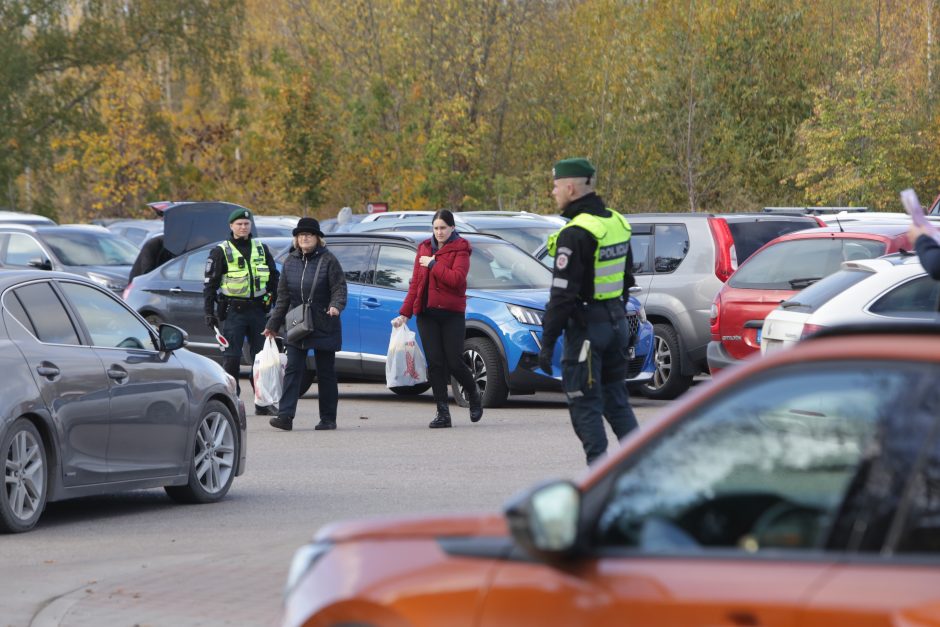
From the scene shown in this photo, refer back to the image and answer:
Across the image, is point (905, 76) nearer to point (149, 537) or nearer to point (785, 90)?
point (785, 90)

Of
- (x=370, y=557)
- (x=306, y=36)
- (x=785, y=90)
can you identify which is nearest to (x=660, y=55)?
(x=785, y=90)

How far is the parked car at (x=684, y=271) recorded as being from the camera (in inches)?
669

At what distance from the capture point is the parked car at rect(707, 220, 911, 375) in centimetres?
1495

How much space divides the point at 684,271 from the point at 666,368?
1.04 metres

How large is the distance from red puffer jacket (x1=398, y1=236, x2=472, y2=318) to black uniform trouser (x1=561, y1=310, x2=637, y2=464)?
196 inches

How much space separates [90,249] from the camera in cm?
2508

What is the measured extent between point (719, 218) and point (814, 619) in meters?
14.3

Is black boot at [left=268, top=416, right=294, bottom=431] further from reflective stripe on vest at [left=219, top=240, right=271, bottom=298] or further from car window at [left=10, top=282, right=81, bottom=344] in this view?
car window at [left=10, top=282, right=81, bottom=344]

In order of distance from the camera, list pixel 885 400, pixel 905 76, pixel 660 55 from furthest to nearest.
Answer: pixel 905 76 → pixel 660 55 → pixel 885 400

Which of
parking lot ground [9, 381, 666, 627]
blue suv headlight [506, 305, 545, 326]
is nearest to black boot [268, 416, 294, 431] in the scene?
parking lot ground [9, 381, 666, 627]

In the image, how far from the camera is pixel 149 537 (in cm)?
938

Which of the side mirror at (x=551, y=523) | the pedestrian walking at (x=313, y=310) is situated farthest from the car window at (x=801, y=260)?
the side mirror at (x=551, y=523)

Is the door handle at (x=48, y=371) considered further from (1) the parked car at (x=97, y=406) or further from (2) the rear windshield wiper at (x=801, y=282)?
(2) the rear windshield wiper at (x=801, y=282)

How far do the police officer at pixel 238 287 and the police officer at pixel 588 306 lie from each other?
6.65 m
